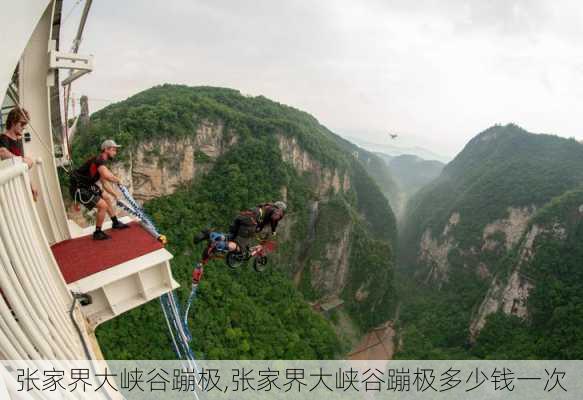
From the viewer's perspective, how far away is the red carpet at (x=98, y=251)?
6.80 metres

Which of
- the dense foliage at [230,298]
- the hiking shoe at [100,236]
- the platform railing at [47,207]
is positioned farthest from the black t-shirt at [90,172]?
the dense foliage at [230,298]

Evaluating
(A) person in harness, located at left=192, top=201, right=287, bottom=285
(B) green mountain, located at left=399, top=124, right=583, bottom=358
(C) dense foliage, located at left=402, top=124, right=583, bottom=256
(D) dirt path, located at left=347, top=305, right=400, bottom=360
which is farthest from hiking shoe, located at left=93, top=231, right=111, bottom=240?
(C) dense foliage, located at left=402, top=124, right=583, bottom=256

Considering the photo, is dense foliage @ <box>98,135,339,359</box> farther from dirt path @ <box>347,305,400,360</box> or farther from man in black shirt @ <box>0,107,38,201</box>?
man in black shirt @ <box>0,107,38,201</box>

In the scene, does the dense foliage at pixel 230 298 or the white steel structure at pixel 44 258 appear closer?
the white steel structure at pixel 44 258

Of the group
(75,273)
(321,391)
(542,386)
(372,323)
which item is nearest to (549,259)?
(542,386)

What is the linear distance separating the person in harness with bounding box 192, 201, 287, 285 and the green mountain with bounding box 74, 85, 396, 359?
1674 cm

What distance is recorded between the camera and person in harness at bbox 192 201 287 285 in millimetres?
8508

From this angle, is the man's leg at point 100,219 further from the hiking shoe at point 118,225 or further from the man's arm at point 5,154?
the man's arm at point 5,154

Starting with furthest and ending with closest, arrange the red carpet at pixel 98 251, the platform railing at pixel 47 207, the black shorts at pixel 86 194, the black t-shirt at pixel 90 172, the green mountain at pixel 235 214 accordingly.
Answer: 1. the green mountain at pixel 235 214
2. the black shorts at pixel 86 194
3. the black t-shirt at pixel 90 172
4. the red carpet at pixel 98 251
5. the platform railing at pixel 47 207

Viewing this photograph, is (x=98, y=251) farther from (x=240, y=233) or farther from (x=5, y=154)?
(x=240, y=233)

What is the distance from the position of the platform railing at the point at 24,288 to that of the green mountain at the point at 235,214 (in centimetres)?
1907

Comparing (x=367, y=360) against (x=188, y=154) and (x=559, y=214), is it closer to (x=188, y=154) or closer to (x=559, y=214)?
(x=559, y=214)

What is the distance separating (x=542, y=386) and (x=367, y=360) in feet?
60.2

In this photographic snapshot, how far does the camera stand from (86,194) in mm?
7129
